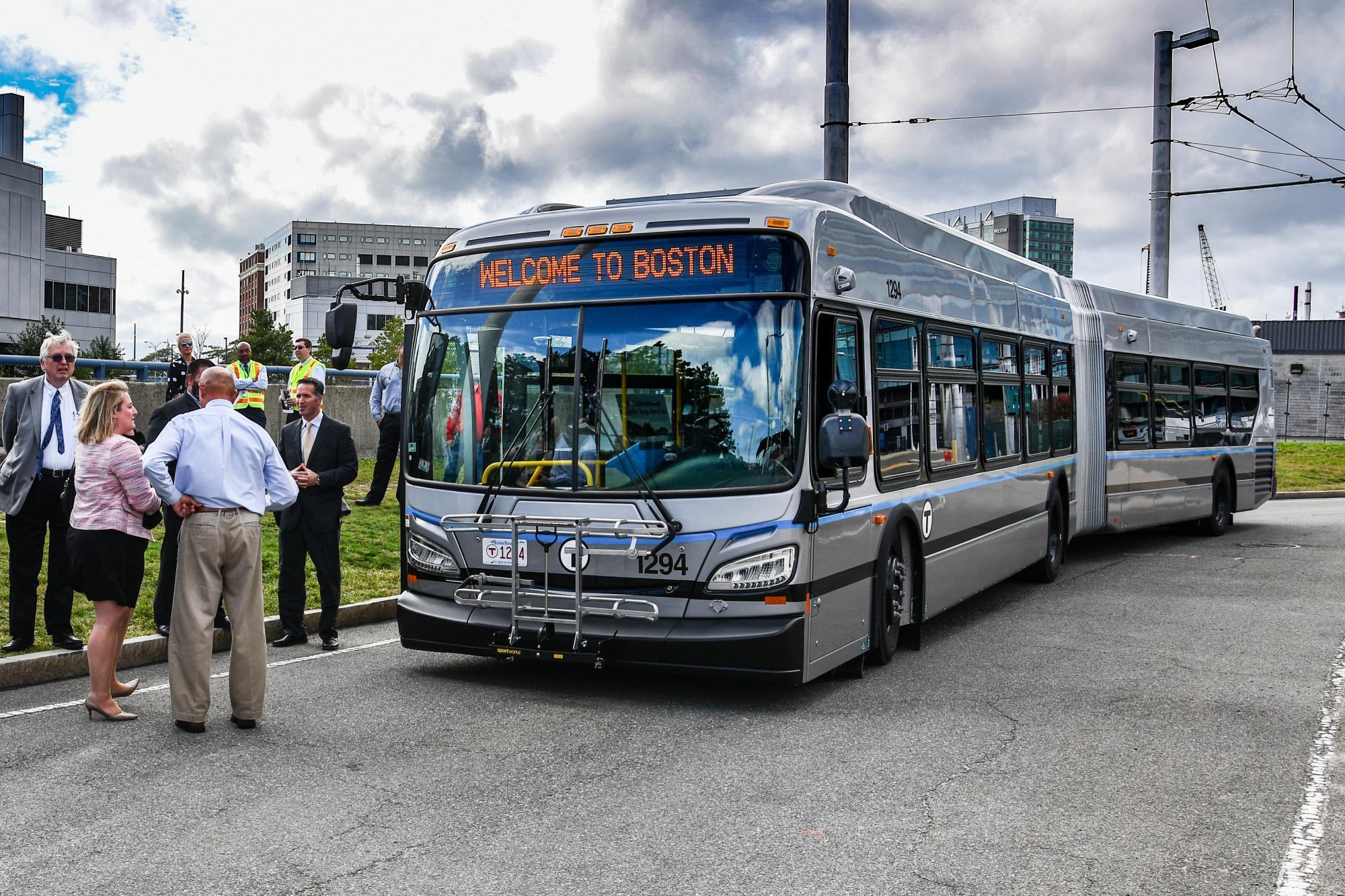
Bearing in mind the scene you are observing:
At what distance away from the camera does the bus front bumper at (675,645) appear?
703 centimetres

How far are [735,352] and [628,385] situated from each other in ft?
2.03

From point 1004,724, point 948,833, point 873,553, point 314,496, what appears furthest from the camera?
point 314,496

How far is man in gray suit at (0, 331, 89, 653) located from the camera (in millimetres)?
8391

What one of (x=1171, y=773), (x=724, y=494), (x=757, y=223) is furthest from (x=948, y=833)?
(x=757, y=223)

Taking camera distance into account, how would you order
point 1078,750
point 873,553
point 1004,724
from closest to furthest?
1. point 1078,750
2. point 1004,724
3. point 873,553

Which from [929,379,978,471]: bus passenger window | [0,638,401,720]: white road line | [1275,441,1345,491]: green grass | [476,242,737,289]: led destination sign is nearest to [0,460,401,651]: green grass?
[0,638,401,720]: white road line

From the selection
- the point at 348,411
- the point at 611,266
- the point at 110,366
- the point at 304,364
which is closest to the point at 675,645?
the point at 611,266

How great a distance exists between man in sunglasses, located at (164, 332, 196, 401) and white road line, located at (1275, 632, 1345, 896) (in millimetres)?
9681

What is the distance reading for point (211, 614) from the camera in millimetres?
6816

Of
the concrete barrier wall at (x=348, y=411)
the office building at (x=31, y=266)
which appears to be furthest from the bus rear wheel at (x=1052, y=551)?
the office building at (x=31, y=266)

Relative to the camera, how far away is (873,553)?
26.8 ft

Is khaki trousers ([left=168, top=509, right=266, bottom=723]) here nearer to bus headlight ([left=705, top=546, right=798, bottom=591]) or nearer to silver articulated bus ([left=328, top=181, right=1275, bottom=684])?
silver articulated bus ([left=328, top=181, right=1275, bottom=684])

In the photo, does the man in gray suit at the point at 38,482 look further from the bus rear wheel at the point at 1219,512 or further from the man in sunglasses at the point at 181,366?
the bus rear wheel at the point at 1219,512

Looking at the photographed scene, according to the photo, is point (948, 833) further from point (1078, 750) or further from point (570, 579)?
point (570, 579)
